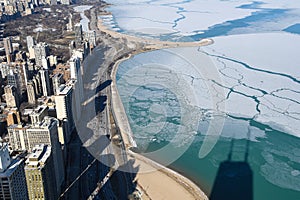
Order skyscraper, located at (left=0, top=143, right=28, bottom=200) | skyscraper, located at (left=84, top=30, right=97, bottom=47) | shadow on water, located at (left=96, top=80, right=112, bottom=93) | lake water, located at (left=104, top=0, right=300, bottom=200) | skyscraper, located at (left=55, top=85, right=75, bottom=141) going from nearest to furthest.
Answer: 1. skyscraper, located at (left=0, top=143, right=28, bottom=200)
2. lake water, located at (left=104, top=0, right=300, bottom=200)
3. skyscraper, located at (left=55, top=85, right=75, bottom=141)
4. shadow on water, located at (left=96, top=80, right=112, bottom=93)
5. skyscraper, located at (left=84, top=30, right=97, bottom=47)

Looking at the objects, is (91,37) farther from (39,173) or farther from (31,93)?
(39,173)

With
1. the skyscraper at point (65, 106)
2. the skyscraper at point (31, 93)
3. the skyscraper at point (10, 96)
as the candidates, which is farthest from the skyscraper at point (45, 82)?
the skyscraper at point (65, 106)

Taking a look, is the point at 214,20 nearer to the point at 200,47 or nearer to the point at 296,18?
the point at 296,18

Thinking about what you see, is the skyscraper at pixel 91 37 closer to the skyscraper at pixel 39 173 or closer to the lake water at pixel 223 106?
the lake water at pixel 223 106

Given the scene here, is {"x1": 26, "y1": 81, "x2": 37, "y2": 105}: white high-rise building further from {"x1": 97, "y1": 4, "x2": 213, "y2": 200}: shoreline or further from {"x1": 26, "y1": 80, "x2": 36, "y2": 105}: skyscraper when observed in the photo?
{"x1": 97, "y1": 4, "x2": 213, "y2": 200}: shoreline

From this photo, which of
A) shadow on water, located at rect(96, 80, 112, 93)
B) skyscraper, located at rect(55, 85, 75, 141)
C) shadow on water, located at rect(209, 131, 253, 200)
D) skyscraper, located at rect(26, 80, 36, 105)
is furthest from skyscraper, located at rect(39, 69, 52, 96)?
shadow on water, located at rect(209, 131, 253, 200)

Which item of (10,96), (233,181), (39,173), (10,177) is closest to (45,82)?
(10,96)

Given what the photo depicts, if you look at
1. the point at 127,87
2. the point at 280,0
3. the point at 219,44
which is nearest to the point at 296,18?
the point at 219,44
